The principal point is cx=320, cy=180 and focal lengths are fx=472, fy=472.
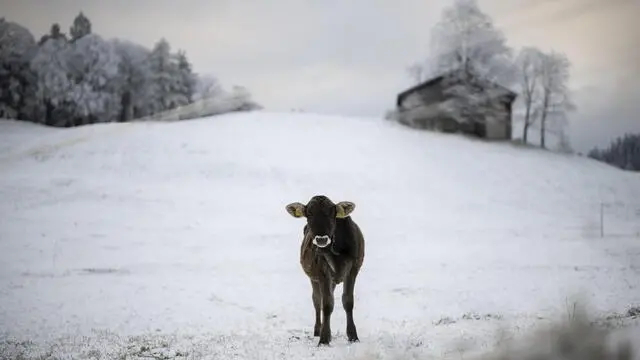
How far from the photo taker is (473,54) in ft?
144

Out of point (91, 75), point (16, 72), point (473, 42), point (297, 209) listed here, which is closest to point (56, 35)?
point (91, 75)

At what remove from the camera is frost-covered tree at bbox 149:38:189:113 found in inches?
2206

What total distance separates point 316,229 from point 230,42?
27650 mm

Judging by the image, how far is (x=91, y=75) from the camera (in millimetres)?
49594

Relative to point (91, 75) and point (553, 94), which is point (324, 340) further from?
point (91, 75)

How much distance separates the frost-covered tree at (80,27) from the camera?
48344 mm

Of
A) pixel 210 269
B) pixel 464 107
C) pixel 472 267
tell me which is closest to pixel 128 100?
pixel 464 107

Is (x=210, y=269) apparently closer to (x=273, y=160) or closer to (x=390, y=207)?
(x=390, y=207)

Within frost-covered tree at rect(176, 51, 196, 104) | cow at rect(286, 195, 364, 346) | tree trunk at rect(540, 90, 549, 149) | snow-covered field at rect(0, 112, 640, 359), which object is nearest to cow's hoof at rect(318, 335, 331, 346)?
cow at rect(286, 195, 364, 346)

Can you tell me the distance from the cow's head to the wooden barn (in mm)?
38658

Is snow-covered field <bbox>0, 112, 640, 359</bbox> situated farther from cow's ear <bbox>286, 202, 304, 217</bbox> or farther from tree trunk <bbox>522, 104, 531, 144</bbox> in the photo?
tree trunk <bbox>522, 104, 531, 144</bbox>

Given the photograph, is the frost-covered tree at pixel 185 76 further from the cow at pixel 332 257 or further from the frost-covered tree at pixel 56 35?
the cow at pixel 332 257

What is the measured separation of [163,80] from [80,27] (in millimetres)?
10653

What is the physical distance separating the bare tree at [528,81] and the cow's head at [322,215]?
136 ft
